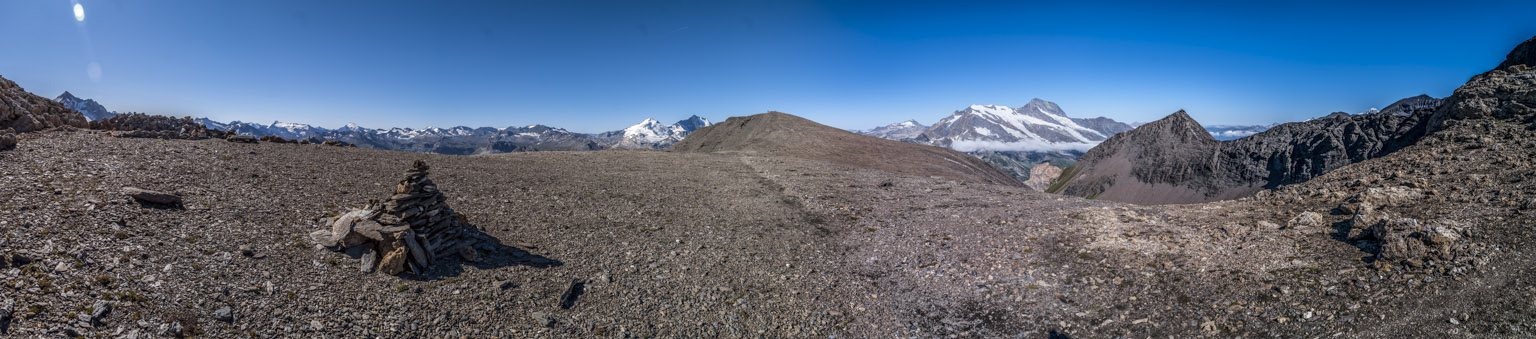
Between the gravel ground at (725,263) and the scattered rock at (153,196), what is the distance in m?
0.28

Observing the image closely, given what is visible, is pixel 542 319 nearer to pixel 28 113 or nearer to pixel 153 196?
pixel 153 196

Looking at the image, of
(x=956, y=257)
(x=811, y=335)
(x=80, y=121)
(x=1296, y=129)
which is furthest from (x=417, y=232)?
(x=1296, y=129)

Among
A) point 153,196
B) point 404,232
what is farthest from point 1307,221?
point 153,196

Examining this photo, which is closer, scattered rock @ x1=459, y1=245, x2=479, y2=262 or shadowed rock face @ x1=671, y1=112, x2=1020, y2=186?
scattered rock @ x1=459, y1=245, x2=479, y2=262

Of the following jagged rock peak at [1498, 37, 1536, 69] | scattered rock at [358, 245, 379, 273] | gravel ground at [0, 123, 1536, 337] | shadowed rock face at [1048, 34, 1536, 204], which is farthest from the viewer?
jagged rock peak at [1498, 37, 1536, 69]

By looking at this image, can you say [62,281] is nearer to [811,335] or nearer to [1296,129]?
[811,335]

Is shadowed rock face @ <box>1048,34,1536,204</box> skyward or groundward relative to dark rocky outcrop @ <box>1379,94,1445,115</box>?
groundward

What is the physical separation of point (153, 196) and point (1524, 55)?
75392mm

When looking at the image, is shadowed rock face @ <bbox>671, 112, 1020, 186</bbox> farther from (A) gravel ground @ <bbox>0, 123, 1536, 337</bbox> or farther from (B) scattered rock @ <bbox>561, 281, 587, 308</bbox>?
(B) scattered rock @ <bbox>561, 281, 587, 308</bbox>

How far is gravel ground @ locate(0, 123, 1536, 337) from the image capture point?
31.7 feet

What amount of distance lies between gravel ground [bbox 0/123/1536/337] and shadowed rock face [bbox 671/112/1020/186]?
24.3m

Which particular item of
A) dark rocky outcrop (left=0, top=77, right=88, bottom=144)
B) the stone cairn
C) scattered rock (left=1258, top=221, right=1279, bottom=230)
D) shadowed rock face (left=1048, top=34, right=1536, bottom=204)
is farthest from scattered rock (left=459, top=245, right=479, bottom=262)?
shadowed rock face (left=1048, top=34, right=1536, bottom=204)

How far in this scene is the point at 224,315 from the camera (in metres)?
9.31

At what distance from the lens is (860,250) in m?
19.5
